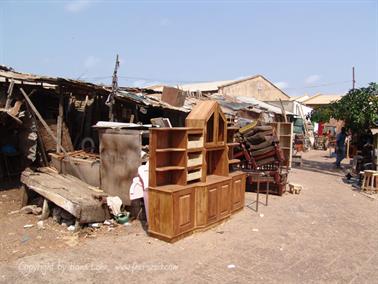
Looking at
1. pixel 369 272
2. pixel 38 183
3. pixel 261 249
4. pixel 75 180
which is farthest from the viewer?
pixel 75 180

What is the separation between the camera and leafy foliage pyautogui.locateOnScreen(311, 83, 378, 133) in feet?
46.2

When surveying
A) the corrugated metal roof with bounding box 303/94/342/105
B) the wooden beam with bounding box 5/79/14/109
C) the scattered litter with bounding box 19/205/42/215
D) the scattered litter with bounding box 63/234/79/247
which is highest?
A: the corrugated metal roof with bounding box 303/94/342/105

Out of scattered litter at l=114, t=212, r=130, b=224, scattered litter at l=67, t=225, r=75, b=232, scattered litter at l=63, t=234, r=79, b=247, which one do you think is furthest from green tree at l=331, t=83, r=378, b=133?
scattered litter at l=63, t=234, r=79, b=247

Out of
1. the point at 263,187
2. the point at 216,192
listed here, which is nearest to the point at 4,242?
the point at 216,192

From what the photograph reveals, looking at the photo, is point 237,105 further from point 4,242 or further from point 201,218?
point 4,242

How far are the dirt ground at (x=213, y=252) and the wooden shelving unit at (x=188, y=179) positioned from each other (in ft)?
0.99

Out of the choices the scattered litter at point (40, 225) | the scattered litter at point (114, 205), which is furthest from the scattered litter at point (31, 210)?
the scattered litter at point (114, 205)

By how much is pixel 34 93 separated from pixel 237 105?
10.2m

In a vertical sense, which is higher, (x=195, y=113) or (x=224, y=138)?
(x=195, y=113)

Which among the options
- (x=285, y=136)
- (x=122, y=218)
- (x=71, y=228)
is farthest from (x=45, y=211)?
(x=285, y=136)

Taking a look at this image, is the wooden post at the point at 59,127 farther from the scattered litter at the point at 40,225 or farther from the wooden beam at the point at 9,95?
the scattered litter at the point at 40,225

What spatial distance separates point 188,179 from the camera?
693 centimetres

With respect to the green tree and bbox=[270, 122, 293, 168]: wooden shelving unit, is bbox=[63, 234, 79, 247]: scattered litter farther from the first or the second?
the green tree

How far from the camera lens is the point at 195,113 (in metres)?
7.43
